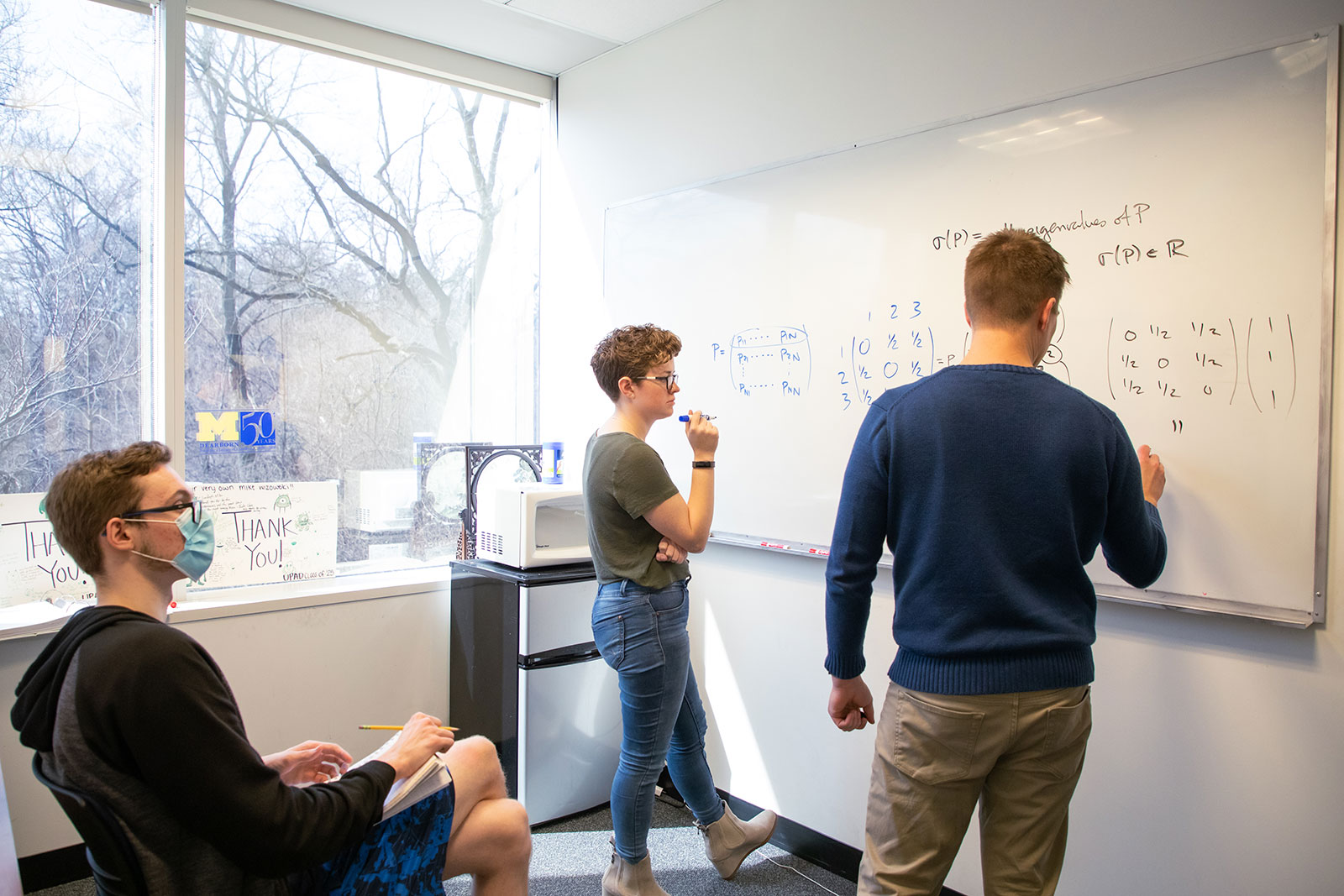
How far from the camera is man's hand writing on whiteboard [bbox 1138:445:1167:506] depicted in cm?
175

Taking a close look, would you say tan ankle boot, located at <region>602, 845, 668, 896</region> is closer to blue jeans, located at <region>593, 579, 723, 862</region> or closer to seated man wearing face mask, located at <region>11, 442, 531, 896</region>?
blue jeans, located at <region>593, 579, 723, 862</region>

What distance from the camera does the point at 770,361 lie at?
259cm

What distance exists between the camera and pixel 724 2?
8.97 feet

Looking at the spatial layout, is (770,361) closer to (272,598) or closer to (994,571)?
(994,571)

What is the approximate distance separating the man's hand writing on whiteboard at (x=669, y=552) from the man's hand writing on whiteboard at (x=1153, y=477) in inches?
38.3

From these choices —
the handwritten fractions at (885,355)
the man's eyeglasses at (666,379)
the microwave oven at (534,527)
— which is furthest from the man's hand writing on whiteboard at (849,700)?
the microwave oven at (534,527)

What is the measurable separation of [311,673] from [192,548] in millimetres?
1554

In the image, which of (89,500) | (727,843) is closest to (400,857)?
(89,500)

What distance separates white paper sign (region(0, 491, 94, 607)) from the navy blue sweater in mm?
2157

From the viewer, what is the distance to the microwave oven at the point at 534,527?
270 cm

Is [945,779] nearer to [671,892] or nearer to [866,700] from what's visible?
[866,700]

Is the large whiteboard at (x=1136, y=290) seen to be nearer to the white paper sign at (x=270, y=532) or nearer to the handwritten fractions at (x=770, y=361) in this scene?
the handwritten fractions at (x=770, y=361)

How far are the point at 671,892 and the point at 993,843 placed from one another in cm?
118

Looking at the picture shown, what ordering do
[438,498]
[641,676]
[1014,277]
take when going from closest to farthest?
1. [1014,277]
2. [641,676]
3. [438,498]
